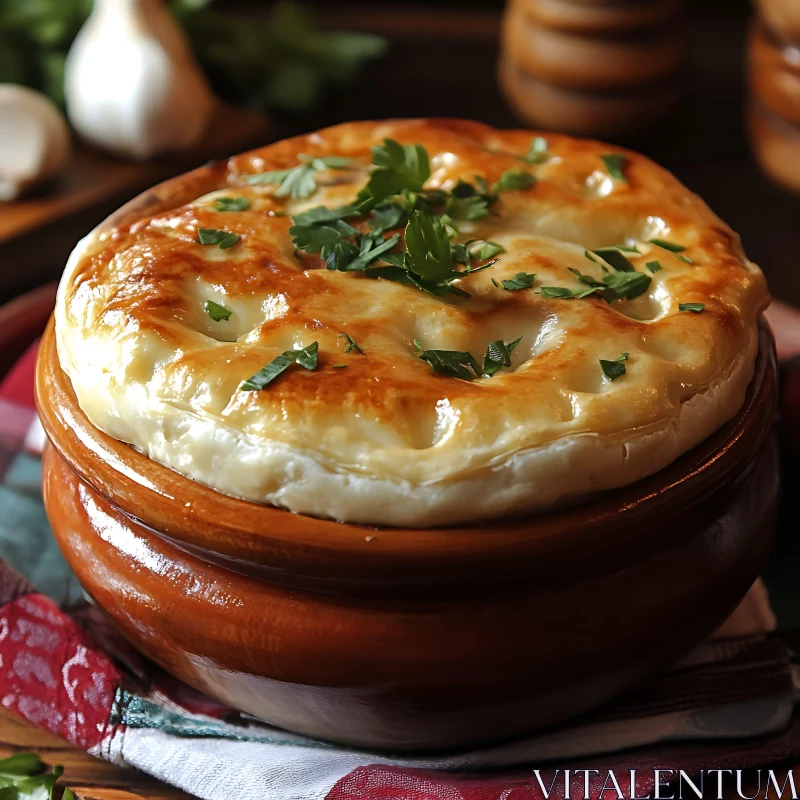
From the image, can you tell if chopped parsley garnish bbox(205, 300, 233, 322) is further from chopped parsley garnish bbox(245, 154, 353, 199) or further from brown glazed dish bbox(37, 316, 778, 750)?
chopped parsley garnish bbox(245, 154, 353, 199)

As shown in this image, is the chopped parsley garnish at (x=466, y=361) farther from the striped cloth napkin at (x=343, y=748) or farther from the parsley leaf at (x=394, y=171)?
the striped cloth napkin at (x=343, y=748)

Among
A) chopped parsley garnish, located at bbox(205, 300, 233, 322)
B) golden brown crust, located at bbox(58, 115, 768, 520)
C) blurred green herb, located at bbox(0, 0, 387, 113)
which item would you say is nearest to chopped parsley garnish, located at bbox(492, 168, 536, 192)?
golden brown crust, located at bbox(58, 115, 768, 520)

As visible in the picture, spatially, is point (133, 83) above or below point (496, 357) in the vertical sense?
below

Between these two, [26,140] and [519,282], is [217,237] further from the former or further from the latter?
[26,140]

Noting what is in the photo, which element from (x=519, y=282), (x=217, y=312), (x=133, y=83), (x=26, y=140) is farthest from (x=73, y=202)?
(x=519, y=282)

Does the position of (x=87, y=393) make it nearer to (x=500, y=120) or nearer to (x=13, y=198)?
(x=13, y=198)

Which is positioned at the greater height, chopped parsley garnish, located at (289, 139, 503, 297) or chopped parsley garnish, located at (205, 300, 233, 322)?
chopped parsley garnish, located at (289, 139, 503, 297)

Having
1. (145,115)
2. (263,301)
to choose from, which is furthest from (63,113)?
(263,301)
